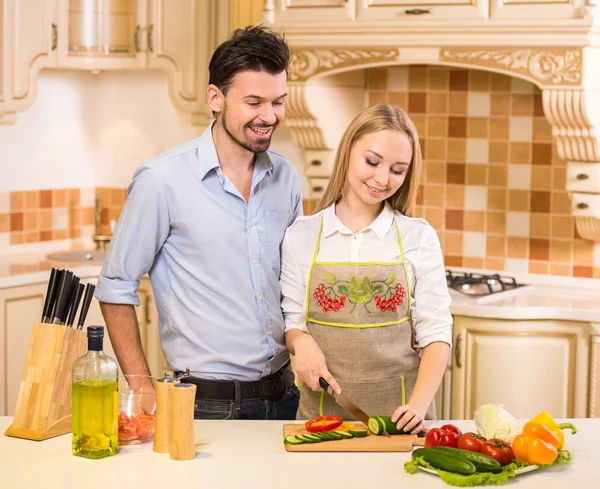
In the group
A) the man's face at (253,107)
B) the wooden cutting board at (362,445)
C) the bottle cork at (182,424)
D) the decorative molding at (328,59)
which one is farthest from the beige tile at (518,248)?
the bottle cork at (182,424)

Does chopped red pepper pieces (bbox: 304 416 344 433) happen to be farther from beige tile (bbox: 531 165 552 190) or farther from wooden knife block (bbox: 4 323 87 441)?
beige tile (bbox: 531 165 552 190)

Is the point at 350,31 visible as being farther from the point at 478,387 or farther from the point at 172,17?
the point at 478,387

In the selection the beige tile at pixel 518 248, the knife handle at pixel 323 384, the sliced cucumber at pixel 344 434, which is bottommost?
the sliced cucumber at pixel 344 434

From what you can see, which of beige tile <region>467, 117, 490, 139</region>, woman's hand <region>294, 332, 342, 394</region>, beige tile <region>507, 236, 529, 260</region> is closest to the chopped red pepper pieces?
woman's hand <region>294, 332, 342, 394</region>

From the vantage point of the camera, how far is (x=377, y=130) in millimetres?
2199

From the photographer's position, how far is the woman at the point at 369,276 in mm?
2201

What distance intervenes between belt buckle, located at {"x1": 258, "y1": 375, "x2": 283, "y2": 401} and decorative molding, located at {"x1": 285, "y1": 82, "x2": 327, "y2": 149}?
69.5 inches

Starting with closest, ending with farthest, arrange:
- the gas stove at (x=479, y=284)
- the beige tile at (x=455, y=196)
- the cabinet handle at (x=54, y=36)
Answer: the gas stove at (x=479, y=284) → the beige tile at (x=455, y=196) → the cabinet handle at (x=54, y=36)

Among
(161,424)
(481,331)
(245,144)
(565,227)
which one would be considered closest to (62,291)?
(161,424)

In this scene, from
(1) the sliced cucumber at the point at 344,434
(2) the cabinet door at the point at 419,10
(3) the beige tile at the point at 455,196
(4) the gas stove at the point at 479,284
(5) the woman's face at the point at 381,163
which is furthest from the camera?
(3) the beige tile at the point at 455,196

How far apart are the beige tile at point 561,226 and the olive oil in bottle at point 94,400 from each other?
2.51 m

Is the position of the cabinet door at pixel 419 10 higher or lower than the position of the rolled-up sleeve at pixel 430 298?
higher

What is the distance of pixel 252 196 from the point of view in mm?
2285

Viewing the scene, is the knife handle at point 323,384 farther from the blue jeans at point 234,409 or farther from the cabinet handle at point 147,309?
the cabinet handle at point 147,309
